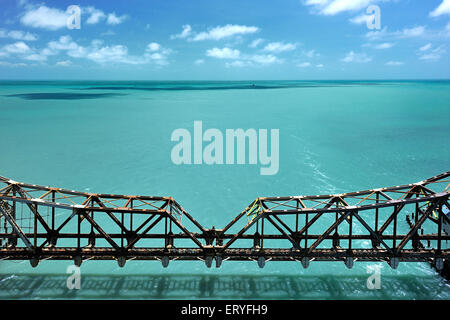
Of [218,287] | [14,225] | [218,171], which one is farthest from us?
[218,171]

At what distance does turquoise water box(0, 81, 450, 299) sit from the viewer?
29094 millimetres

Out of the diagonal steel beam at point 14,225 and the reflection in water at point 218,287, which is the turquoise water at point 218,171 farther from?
the diagonal steel beam at point 14,225

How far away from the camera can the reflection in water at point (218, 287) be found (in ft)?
91.4

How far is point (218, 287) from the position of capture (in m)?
29.2

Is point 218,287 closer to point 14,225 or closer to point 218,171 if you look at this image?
point 14,225

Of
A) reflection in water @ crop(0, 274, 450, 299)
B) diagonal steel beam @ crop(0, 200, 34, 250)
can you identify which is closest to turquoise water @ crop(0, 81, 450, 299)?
reflection in water @ crop(0, 274, 450, 299)

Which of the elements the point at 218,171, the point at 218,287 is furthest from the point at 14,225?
the point at 218,171

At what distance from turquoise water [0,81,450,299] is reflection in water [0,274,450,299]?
0.08 meters

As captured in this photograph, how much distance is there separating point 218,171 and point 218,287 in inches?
1309

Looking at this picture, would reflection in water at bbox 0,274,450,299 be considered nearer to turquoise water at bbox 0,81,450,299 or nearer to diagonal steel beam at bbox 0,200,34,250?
turquoise water at bbox 0,81,450,299

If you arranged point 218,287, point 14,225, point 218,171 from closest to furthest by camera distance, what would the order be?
point 14,225
point 218,287
point 218,171

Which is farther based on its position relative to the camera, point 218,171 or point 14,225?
point 218,171

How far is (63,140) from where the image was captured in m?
84.1

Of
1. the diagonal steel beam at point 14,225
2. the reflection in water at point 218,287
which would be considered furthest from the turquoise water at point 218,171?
the diagonal steel beam at point 14,225
